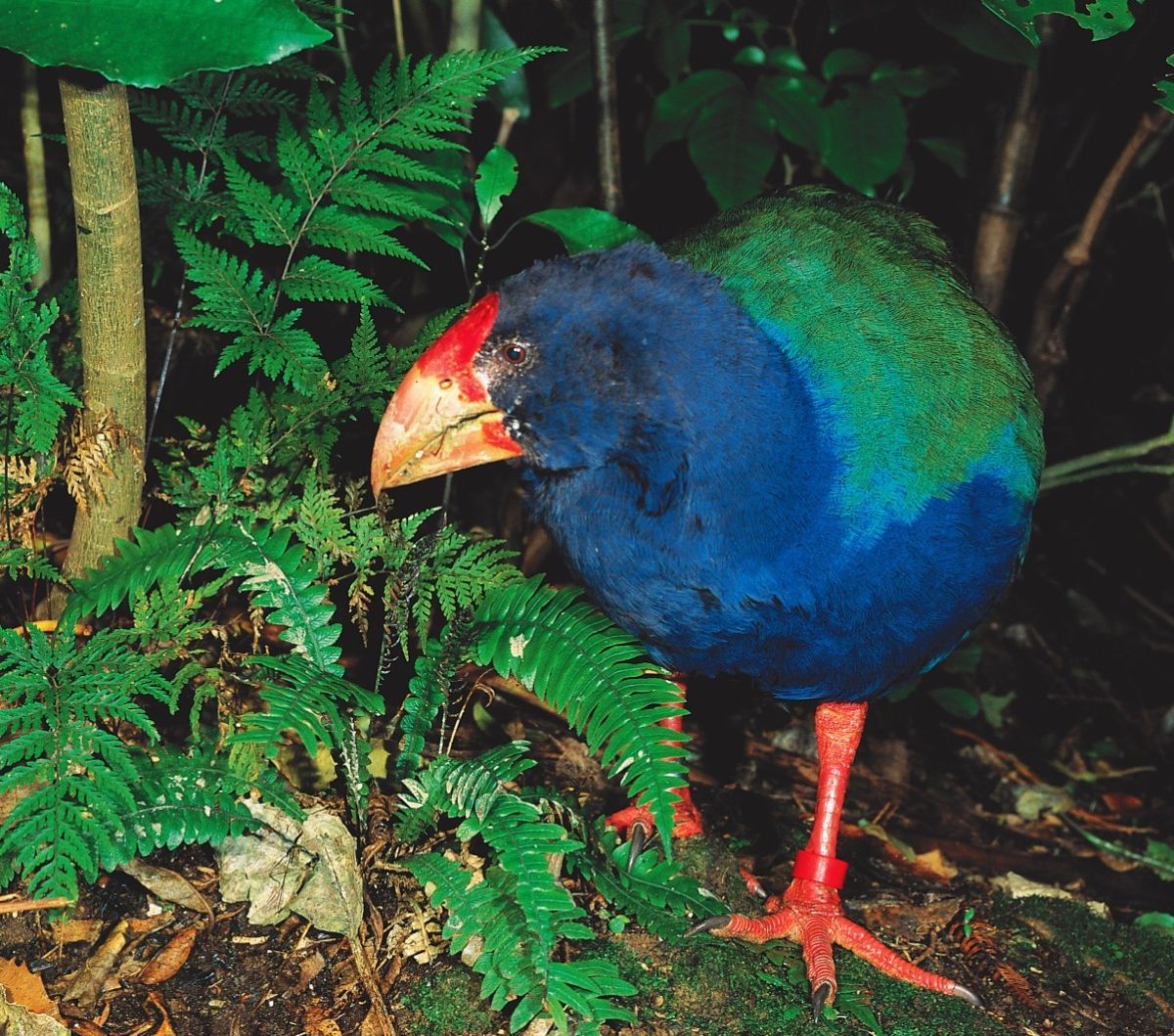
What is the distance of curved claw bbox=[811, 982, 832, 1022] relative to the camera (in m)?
2.39

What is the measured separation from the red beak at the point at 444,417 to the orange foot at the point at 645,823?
930mm

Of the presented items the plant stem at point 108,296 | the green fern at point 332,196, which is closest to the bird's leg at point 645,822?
the green fern at point 332,196

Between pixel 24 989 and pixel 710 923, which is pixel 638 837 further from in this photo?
pixel 24 989

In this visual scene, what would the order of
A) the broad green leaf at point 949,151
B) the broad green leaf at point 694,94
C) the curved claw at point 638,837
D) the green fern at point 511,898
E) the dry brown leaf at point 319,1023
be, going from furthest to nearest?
the broad green leaf at point 949,151
the broad green leaf at point 694,94
the curved claw at point 638,837
the dry brown leaf at point 319,1023
the green fern at point 511,898

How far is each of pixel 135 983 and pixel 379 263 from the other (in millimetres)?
2333

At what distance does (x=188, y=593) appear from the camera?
7.78 ft

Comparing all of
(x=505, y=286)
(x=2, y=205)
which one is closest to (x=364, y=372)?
(x=505, y=286)

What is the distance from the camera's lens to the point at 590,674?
2266mm

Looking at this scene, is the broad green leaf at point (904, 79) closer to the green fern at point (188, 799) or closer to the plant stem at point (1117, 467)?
the plant stem at point (1117, 467)

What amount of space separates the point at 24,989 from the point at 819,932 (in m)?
1.46

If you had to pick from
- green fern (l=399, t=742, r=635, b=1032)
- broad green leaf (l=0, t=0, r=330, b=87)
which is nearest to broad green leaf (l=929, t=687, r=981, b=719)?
green fern (l=399, t=742, r=635, b=1032)

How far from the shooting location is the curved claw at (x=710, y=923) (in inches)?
98.0

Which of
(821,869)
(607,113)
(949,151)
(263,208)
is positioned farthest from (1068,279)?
(263,208)

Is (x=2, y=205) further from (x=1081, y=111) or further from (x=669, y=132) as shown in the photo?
(x=1081, y=111)
